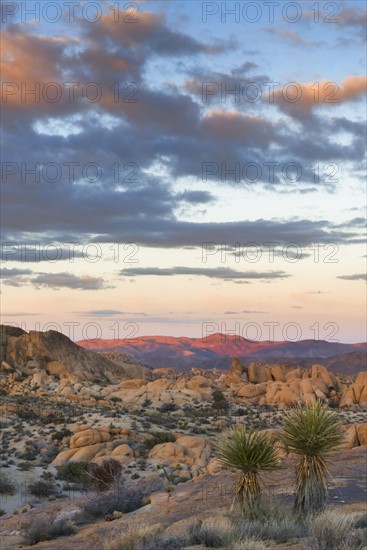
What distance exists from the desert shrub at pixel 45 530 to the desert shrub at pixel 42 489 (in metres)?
9.58

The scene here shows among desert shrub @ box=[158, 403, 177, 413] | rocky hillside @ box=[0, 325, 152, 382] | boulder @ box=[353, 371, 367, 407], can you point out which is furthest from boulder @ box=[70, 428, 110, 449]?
boulder @ box=[353, 371, 367, 407]

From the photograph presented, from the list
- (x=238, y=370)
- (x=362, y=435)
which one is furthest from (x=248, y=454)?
(x=238, y=370)

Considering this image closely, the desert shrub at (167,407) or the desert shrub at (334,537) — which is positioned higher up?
the desert shrub at (334,537)

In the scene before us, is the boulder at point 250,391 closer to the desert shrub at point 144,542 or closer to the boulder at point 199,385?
the boulder at point 199,385

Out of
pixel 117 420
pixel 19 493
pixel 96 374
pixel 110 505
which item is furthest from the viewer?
pixel 96 374

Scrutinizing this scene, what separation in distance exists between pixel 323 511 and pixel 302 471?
0.99 m

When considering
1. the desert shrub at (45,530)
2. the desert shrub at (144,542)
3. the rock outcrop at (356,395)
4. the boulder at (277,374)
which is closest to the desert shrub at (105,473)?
the desert shrub at (45,530)

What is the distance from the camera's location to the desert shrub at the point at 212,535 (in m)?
11.3

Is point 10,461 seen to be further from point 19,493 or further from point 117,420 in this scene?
point 117,420

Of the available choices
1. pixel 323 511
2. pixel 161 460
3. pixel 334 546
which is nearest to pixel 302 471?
pixel 323 511

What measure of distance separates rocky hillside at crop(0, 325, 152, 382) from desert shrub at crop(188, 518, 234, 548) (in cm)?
5419

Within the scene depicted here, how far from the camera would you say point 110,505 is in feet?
62.4

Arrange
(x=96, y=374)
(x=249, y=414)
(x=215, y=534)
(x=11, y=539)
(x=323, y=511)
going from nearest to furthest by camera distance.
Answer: (x=215, y=534), (x=323, y=511), (x=11, y=539), (x=249, y=414), (x=96, y=374)

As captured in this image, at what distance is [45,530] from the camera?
1575 centimetres
